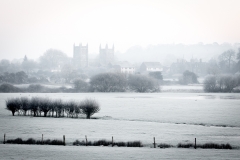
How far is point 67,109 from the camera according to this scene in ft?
190

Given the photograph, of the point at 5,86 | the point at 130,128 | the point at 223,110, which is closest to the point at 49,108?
the point at 130,128

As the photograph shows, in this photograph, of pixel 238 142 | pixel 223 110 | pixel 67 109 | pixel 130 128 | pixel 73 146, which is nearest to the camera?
pixel 73 146

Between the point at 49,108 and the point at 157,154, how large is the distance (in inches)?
1321

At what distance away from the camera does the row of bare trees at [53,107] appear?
5662 cm

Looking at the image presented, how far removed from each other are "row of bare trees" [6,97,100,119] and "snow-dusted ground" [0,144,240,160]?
1001 inches

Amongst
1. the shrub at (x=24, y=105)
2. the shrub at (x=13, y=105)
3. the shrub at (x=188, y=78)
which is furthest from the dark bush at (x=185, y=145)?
the shrub at (x=188, y=78)

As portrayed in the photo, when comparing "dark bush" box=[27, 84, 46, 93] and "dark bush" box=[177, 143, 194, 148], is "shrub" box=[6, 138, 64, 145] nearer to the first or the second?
"dark bush" box=[177, 143, 194, 148]

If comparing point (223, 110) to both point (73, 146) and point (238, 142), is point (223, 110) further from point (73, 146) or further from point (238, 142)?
point (73, 146)

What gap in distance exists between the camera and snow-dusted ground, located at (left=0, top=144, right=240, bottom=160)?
2705 cm

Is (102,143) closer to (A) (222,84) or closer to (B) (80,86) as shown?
(B) (80,86)

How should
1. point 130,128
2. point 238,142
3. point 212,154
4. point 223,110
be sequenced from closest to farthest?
point 212,154 < point 238,142 < point 130,128 < point 223,110

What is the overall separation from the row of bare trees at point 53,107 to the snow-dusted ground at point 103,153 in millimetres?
25413

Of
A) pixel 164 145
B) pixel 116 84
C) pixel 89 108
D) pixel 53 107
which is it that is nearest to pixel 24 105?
pixel 53 107

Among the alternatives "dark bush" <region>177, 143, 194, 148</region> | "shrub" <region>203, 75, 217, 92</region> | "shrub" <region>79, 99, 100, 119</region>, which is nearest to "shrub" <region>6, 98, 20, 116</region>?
"shrub" <region>79, 99, 100, 119</region>
